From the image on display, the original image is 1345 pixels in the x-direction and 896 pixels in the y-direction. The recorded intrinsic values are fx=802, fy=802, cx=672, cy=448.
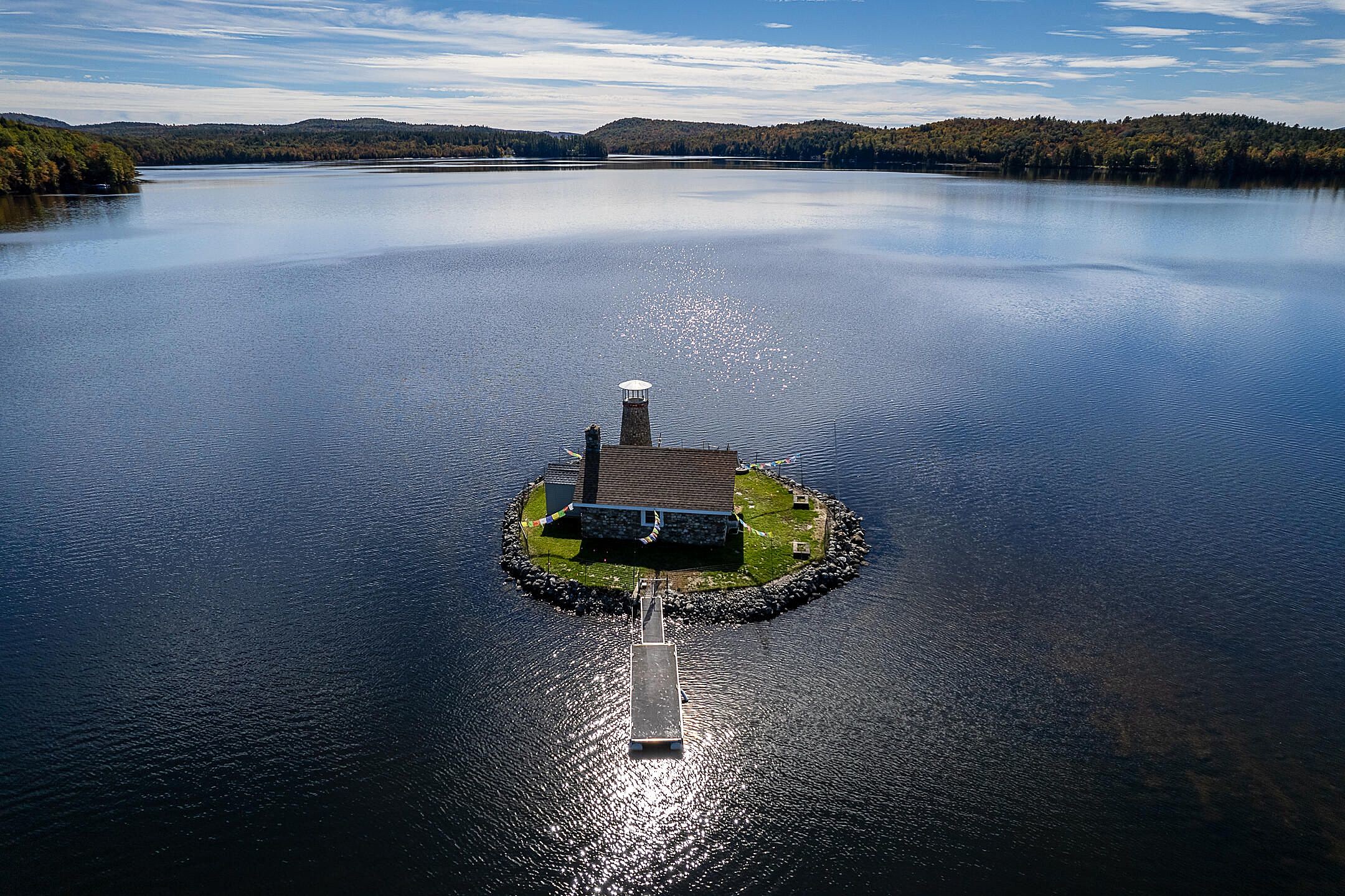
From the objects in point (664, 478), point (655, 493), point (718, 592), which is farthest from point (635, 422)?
point (718, 592)

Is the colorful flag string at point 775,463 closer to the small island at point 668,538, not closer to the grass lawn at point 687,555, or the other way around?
the grass lawn at point 687,555

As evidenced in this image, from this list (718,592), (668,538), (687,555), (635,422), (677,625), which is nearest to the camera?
(677,625)

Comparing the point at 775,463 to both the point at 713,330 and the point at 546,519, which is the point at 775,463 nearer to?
the point at 546,519

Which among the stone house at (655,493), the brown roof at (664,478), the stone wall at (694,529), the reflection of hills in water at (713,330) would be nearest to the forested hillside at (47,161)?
the reflection of hills in water at (713,330)

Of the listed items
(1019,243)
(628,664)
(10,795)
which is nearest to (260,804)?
(10,795)

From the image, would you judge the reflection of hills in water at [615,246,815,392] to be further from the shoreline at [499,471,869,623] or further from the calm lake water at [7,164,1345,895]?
the shoreline at [499,471,869,623]

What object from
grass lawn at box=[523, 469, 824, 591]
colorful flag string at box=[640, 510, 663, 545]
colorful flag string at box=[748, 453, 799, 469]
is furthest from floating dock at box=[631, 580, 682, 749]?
colorful flag string at box=[748, 453, 799, 469]
